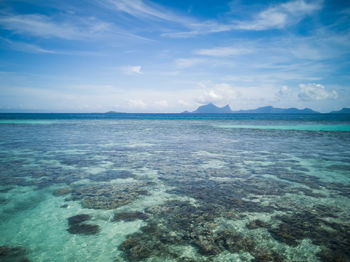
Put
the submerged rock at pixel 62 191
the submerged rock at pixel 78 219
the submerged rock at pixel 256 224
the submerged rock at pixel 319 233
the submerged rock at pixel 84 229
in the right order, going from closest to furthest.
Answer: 1. the submerged rock at pixel 319 233
2. the submerged rock at pixel 84 229
3. the submerged rock at pixel 256 224
4. the submerged rock at pixel 78 219
5. the submerged rock at pixel 62 191

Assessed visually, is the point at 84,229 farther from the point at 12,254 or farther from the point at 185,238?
the point at 185,238

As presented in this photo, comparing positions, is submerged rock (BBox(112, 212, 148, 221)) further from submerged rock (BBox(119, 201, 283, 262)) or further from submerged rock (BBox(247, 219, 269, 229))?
submerged rock (BBox(247, 219, 269, 229))

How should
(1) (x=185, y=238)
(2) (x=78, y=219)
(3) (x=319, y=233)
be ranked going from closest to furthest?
(1) (x=185, y=238), (3) (x=319, y=233), (2) (x=78, y=219)

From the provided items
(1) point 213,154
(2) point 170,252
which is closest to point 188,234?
(2) point 170,252

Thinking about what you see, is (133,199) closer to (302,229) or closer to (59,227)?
(59,227)

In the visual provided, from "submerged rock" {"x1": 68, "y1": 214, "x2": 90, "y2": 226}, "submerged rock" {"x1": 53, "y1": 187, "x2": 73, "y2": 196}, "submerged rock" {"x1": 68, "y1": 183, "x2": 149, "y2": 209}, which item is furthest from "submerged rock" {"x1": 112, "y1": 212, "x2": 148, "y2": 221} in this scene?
"submerged rock" {"x1": 53, "y1": 187, "x2": 73, "y2": 196}

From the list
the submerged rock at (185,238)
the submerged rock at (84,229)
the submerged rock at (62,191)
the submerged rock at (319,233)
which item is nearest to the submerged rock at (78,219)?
the submerged rock at (84,229)

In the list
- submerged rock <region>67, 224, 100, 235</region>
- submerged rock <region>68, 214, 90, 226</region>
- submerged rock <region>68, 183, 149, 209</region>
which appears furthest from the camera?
submerged rock <region>68, 183, 149, 209</region>

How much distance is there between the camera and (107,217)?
4.23 metres

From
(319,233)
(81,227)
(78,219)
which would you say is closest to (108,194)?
(78,219)

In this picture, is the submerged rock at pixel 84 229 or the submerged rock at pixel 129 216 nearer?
the submerged rock at pixel 84 229

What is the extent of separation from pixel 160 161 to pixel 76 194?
4.16m

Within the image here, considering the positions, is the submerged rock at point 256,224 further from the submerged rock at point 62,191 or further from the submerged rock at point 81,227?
the submerged rock at point 62,191

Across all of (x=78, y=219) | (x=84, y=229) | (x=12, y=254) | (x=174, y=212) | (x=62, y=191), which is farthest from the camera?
(x=62, y=191)
